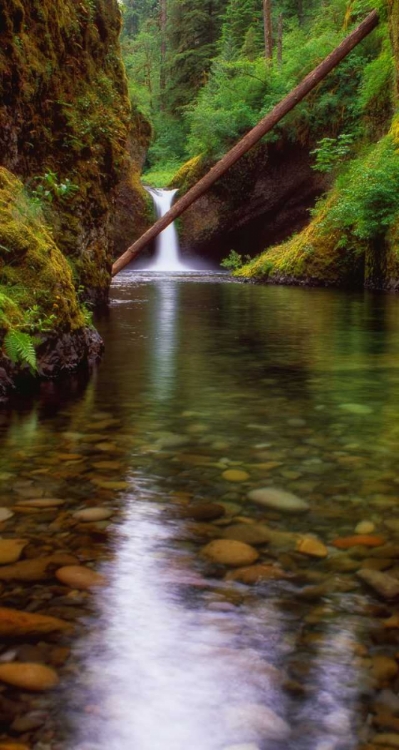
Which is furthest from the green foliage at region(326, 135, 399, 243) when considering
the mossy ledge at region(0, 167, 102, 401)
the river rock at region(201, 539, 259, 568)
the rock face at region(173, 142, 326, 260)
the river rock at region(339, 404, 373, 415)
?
the river rock at region(201, 539, 259, 568)

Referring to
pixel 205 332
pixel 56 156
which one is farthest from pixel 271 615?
pixel 56 156

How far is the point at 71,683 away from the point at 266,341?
5854 millimetres

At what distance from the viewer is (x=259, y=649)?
160 centimetres

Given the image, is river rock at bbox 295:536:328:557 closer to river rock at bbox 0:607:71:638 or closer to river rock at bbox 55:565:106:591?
river rock at bbox 55:565:106:591

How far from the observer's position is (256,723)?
1.34 meters

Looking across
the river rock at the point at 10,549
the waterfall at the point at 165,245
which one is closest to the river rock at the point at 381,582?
the river rock at the point at 10,549

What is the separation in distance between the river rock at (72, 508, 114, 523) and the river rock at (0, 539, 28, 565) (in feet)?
A: 0.84

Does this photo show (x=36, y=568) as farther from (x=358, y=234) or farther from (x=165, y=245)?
(x=165, y=245)

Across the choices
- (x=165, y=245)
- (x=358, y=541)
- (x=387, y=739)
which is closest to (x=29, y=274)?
(x=358, y=541)

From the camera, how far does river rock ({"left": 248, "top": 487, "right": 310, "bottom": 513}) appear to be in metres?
2.46

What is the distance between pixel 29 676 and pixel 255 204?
24.4 meters

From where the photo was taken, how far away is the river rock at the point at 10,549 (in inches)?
79.0

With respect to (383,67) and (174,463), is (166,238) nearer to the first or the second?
(383,67)

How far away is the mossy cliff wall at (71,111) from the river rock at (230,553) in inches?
227
